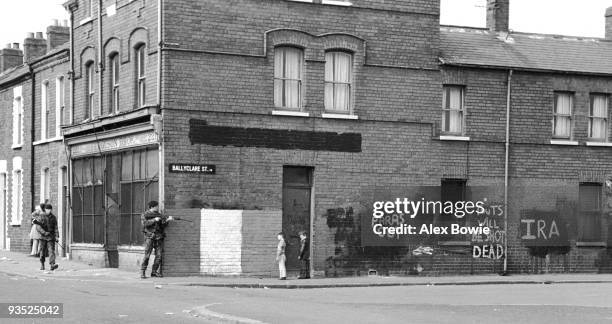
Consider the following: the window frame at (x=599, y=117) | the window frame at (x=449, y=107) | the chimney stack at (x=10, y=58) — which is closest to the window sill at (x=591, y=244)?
the window frame at (x=599, y=117)

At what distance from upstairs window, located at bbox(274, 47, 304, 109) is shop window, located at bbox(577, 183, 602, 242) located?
9.83 m

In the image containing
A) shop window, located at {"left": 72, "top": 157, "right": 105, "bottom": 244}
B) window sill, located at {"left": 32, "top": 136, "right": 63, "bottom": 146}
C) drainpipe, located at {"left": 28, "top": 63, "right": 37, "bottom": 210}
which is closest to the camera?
shop window, located at {"left": 72, "top": 157, "right": 105, "bottom": 244}

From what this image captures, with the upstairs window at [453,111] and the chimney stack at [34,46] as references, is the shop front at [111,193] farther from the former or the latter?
the chimney stack at [34,46]

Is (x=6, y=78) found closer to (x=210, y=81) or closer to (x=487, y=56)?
(x=210, y=81)

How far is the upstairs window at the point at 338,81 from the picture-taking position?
30.2m

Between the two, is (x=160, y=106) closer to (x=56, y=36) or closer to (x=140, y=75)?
(x=140, y=75)

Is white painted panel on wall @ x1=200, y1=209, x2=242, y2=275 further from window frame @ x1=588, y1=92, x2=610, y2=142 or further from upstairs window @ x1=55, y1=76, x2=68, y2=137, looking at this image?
window frame @ x1=588, y1=92, x2=610, y2=142

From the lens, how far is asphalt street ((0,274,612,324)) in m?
17.4

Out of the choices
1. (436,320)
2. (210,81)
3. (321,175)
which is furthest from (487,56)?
(436,320)

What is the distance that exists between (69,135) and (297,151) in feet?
28.5

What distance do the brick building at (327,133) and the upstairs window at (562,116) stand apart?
1.9 inches

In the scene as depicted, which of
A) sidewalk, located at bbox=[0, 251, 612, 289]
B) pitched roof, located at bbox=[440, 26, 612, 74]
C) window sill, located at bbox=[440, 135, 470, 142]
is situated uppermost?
pitched roof, located at bbox=[440, 26, 612, 74]

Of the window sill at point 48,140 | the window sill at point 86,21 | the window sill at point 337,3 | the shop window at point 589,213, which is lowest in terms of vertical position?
the shop window at point 589,213

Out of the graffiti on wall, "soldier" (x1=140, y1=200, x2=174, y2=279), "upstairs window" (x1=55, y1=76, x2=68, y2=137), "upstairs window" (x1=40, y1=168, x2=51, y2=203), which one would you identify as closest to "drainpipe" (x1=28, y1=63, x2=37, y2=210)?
"upstairs window" (x1=40, y1=168, x2=51, y2=203)
